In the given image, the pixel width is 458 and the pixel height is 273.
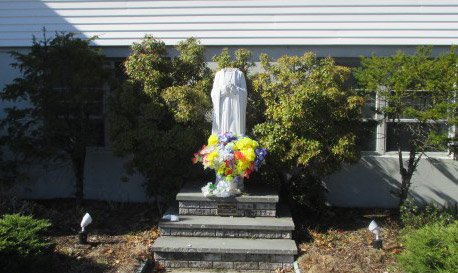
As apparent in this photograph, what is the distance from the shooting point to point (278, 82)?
26.7 feet

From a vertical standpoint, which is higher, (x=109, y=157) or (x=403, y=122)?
(x=403, y=122)

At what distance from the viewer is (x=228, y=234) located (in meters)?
7.02

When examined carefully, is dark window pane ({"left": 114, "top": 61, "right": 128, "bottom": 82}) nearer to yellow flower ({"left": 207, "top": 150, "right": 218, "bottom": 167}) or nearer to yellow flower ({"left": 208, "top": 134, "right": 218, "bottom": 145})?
yellow flower ({"left": 208, "top": 134, "right": 218, "bottom": 145})

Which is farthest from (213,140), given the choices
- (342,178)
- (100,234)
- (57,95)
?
(342,178)

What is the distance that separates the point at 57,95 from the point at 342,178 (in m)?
4.83

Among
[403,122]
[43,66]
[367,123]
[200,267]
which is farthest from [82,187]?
[403,122]

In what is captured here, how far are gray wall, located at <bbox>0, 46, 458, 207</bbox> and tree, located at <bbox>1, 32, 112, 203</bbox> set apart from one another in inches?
28.4

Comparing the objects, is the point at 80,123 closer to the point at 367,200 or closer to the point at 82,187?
the point at 82,187

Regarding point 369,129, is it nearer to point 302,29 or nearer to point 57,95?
point 302,29

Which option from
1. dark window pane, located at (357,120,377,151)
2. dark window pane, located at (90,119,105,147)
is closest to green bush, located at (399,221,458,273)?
dark window pane, located at (357,120,377,151)

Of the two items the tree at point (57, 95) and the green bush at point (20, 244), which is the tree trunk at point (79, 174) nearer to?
the tree at point (57, 95)

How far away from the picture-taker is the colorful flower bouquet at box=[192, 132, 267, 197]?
742 centimetres

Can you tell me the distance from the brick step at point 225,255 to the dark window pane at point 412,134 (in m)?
2.89

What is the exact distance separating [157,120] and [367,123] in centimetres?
321
